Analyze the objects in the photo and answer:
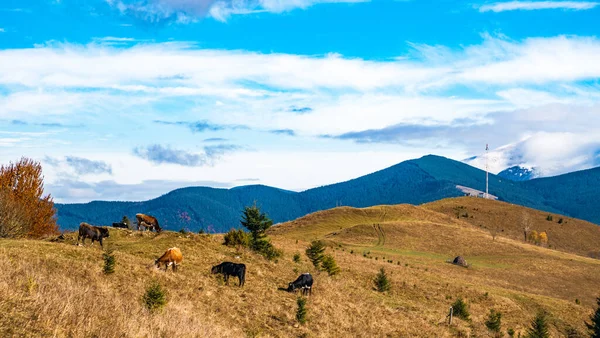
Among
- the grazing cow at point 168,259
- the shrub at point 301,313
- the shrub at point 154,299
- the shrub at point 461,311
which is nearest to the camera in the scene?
the shrub at point 154,299

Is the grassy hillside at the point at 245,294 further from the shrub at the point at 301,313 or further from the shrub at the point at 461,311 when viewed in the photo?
the shrub at the point at 461,311

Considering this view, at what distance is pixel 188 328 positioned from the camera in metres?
17.3

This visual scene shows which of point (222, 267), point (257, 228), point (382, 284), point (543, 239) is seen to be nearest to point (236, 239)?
point (257, 228)

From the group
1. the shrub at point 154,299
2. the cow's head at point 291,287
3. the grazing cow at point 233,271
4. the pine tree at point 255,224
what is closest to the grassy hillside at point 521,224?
the pine tree at point 255,224

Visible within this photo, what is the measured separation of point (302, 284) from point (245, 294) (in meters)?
5.43

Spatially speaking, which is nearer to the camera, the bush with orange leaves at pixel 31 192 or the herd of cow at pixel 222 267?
the herd of cow at pixel 222 267

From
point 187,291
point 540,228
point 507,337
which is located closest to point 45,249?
point 187,291

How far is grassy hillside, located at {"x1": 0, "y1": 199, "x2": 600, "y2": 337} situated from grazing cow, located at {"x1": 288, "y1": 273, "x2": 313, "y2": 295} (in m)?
0.97

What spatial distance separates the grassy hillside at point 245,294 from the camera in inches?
601

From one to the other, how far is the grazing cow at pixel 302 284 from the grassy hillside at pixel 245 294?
97 centimetres

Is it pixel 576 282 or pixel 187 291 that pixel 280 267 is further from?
pixel 576 282

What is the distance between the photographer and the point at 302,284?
3553 centimetres

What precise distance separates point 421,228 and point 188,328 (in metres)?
115

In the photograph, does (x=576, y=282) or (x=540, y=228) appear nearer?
(x=576, y=282)
